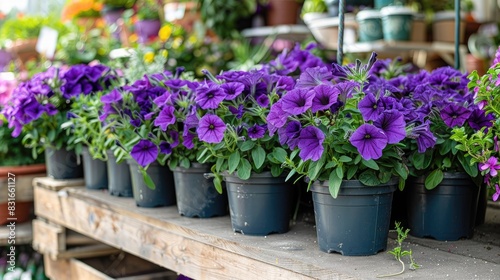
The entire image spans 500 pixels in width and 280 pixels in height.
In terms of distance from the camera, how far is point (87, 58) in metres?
3.55

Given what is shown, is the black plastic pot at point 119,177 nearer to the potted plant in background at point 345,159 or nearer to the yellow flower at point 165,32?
the potted plant in background at point 345,159

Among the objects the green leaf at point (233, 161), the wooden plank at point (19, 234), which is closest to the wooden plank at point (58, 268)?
the wooden plank at point (19, 234)

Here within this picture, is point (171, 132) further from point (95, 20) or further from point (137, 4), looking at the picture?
point (95, 20)

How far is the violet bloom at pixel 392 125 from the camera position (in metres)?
1.25

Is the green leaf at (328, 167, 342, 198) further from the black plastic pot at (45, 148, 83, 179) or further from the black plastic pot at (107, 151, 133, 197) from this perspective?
the black plastic pot at (45, 148, 83, 179)

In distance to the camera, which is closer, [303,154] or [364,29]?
[303,154]

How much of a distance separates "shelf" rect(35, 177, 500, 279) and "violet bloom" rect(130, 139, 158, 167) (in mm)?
170

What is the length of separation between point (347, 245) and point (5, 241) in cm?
183

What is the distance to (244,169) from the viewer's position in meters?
1.45

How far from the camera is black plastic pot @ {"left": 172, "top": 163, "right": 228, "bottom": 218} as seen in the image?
5.51 feet

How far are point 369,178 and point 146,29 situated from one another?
121 inches

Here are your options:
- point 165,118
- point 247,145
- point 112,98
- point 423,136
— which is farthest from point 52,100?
point 423,136

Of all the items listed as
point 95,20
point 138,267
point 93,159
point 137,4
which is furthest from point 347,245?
point 95,20

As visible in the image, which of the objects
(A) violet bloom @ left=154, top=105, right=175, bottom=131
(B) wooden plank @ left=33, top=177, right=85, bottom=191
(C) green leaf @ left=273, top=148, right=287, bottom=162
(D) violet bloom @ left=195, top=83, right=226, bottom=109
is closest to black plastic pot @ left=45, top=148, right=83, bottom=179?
(B) wooden plank @ left=33, top=177, right=85, bottom=191
